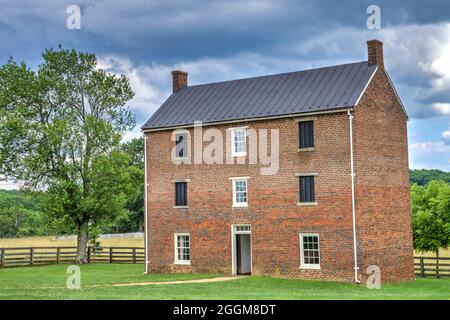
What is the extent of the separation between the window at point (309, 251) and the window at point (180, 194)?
7.41m

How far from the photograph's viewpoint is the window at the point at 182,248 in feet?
121

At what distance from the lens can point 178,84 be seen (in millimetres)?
41688

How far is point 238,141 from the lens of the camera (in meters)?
35.2

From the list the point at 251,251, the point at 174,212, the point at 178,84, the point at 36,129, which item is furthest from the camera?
the point at 36,129

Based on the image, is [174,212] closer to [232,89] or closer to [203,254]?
[203,254]

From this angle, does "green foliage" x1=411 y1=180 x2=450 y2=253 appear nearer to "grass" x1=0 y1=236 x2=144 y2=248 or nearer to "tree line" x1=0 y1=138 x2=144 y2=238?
"tree line" x1=0 y1=138 x2=144 y2=238

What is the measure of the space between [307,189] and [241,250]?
18.0ft

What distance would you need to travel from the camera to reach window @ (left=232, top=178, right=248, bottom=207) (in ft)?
115

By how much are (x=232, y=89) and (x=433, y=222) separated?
1782 cm

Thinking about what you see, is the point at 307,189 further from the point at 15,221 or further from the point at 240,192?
the point at 15,221

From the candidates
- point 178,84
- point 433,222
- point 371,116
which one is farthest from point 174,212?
point 433,222

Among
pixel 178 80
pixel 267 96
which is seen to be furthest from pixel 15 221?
pixel 267 96

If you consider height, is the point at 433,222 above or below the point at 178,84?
below

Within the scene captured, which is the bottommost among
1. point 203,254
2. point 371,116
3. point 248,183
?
point 203,254
